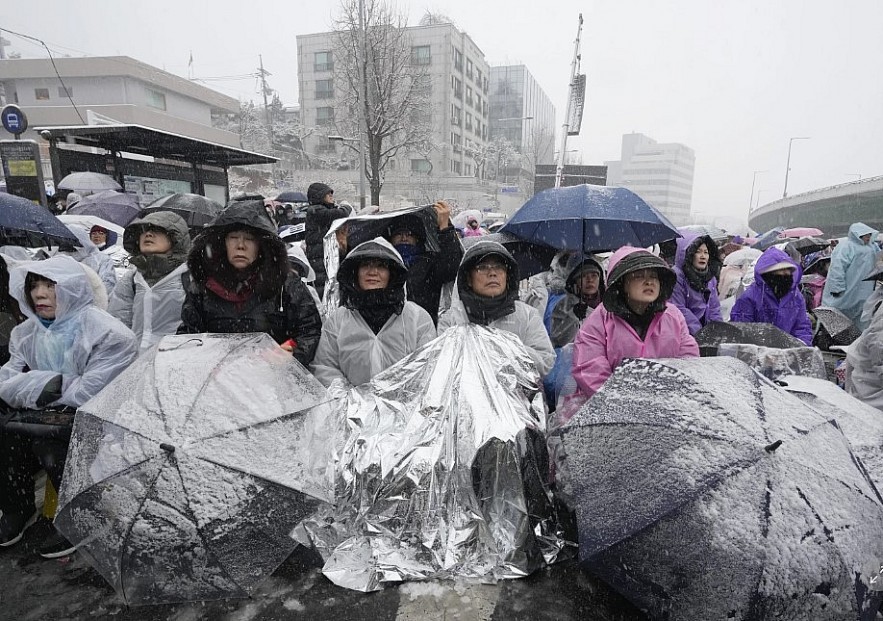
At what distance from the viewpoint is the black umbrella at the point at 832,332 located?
16.3 ft

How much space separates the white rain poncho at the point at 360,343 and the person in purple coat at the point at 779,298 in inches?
131

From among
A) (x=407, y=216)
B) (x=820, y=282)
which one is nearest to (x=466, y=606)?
(x=407, y=216)

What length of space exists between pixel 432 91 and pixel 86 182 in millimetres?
43744

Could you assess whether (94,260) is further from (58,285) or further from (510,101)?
(510,101)

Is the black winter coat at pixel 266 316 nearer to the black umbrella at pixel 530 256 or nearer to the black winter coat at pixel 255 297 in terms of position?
the black winter coat at pixel 255 297

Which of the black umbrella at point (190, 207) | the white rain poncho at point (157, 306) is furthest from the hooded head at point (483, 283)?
the black umbrella at point (190, 207)

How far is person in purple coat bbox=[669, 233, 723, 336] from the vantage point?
4684 mm

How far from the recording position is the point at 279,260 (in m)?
3.14

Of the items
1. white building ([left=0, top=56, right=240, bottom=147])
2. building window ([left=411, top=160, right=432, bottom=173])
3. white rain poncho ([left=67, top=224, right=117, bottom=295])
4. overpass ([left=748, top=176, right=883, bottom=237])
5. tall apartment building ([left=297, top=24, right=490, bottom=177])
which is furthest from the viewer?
tall apartment building ([left=297, top=24, right=490, bottom=177])

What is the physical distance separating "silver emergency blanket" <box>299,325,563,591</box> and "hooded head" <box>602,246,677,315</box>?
903 mm

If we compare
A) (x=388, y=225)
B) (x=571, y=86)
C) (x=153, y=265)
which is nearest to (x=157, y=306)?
(x=153, y=265)

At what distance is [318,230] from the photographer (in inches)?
239

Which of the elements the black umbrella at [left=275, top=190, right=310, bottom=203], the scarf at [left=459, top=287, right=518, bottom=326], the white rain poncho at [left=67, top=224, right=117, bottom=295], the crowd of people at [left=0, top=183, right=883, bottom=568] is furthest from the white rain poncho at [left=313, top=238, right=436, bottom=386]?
the black umbrella at [left=275, top=190, right=310, bottom=203]

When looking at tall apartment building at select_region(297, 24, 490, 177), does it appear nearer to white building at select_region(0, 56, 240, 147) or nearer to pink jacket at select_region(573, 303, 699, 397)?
white building at select_region(0, 56, 240, 147)
